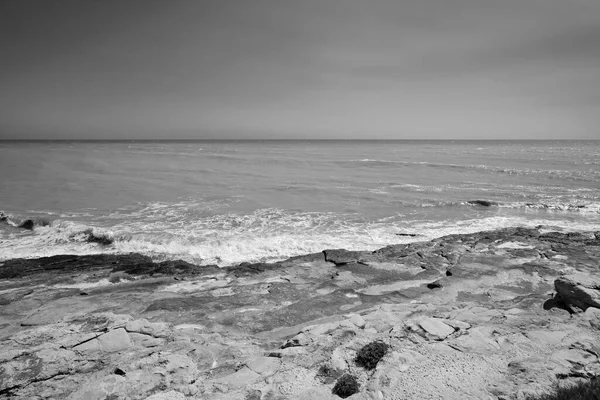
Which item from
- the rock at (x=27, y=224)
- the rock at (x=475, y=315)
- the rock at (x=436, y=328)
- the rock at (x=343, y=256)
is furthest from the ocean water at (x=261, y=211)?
the rock at (x=436, y=328)

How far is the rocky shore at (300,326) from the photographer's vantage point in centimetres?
576

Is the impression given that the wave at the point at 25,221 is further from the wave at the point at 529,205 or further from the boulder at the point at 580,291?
the wave at the point at 529,205

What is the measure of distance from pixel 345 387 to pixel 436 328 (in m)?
3.00

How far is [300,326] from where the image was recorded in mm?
8547

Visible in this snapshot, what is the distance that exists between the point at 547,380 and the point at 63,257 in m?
17.0

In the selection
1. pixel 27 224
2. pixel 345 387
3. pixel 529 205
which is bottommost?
pixel 27 224

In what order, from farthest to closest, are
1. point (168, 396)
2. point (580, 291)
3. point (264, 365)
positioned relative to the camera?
point (580, 291) → point (264, 365) → point (168, 396)

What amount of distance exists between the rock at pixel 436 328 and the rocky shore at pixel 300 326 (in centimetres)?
4

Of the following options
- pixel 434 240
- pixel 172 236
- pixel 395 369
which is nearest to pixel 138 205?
pixel 172 236

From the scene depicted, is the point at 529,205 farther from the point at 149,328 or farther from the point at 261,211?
the point at 149,328

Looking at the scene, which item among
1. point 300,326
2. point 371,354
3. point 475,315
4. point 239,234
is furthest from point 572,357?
point 239,234

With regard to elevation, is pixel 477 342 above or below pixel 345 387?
above

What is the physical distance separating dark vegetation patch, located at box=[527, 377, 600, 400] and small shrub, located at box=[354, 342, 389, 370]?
248cm

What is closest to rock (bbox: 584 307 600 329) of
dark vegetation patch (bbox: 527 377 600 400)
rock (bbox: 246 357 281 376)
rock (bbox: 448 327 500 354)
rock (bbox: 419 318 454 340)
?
rock (bbox: 448 327 500 354)
